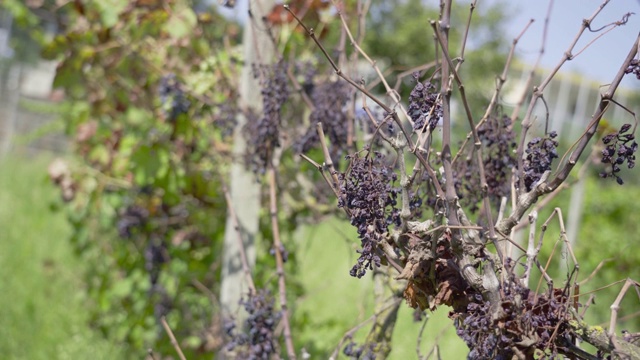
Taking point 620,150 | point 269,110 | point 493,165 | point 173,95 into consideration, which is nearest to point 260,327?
point 269,110

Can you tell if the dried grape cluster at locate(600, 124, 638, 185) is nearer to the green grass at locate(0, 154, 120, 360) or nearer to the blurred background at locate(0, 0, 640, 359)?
the blurred background at locate(0, 0, 640, 359)

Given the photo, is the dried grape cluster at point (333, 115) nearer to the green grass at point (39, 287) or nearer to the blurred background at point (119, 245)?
the blurred background at point (119, 245)

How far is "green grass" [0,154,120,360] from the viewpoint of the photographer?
165 inches

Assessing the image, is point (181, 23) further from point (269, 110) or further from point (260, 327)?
point (260, 327)

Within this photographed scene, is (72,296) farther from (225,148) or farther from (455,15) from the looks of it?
(455,15)

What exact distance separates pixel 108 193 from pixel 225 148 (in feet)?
2.99

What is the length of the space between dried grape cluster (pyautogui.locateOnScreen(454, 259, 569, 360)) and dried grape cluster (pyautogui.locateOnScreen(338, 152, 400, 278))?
6.6 inches

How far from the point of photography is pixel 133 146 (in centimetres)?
311

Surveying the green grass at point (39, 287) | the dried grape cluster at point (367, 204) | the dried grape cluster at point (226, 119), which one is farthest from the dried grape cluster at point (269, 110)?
the green grass at point (39, 287)

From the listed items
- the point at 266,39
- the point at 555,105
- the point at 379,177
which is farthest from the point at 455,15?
the point at 379,177

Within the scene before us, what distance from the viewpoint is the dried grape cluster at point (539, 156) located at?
1125 mm

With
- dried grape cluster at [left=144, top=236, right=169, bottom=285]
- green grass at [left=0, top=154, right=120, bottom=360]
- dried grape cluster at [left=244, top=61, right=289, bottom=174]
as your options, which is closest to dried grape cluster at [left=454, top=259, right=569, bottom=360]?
dried grape cluster at [left=244, top=61, right=289, bottom=174]

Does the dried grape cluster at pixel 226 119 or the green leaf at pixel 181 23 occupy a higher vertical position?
the green leaf at pixel 181 23

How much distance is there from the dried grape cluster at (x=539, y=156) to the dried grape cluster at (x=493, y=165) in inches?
7.7
